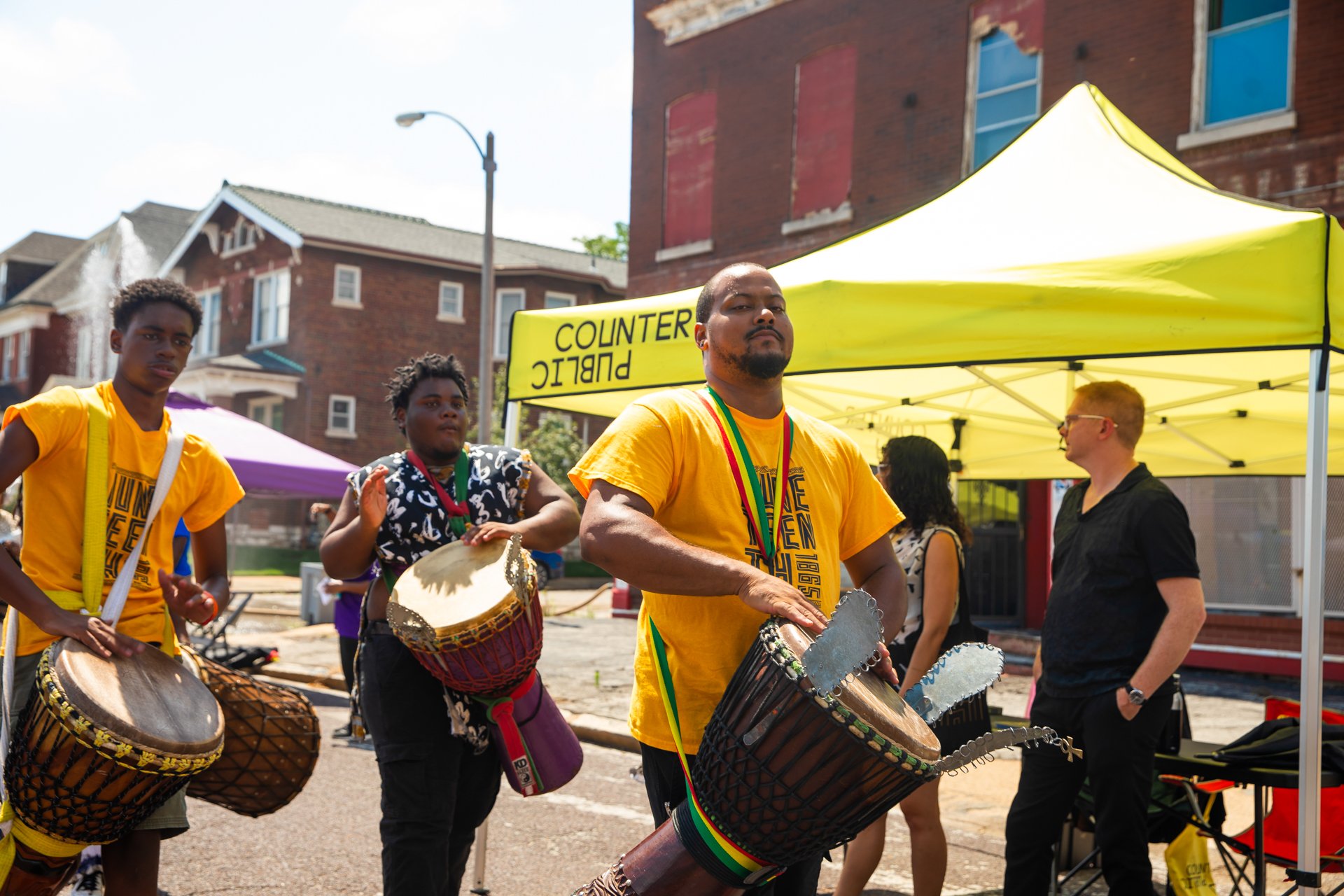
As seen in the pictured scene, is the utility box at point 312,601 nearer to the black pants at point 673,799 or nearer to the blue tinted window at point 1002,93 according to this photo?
the blue tinted window at point 1002,93

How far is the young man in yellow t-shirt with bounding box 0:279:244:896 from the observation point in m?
3.07

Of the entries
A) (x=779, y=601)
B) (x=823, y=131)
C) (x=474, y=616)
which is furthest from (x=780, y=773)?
(x=823, y=131)

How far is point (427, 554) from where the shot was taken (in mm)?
3516

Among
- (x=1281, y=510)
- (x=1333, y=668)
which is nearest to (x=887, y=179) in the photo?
(x=1281, y=510)

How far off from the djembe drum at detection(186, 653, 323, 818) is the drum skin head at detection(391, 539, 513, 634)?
785mm

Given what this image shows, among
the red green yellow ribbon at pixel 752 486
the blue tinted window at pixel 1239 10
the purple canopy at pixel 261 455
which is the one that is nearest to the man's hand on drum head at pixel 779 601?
the red green yellow ribbon at pixel 752 486

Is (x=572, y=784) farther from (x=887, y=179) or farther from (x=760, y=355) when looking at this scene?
(x=887, y=179)

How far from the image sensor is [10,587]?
9.76 ft

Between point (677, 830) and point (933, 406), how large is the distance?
5189 millimetres

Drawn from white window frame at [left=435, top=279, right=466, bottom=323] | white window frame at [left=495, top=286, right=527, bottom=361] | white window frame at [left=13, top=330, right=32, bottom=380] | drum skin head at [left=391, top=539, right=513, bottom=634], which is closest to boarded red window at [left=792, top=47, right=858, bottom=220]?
drum skin head at [left=391, top=539, right=513, bottom=634]

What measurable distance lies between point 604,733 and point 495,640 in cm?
568

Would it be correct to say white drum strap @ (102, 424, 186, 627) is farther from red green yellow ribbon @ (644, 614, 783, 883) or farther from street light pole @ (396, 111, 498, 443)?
street light pole @ (396, 111, 498, 443)

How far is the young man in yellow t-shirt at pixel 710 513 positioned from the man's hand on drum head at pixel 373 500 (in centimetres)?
108

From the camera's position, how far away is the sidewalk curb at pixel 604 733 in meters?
8.56
